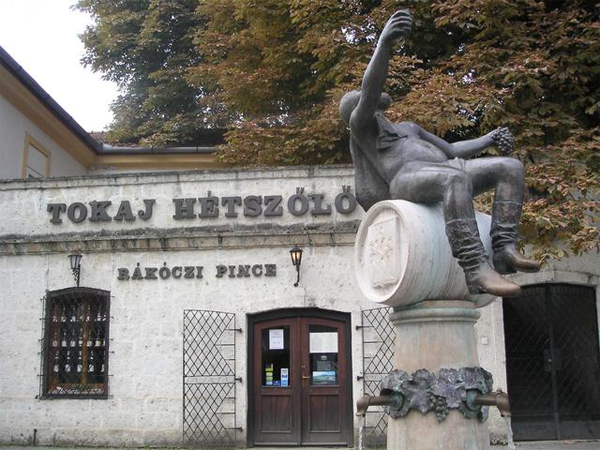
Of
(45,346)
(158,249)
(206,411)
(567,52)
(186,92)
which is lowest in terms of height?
(206,411)

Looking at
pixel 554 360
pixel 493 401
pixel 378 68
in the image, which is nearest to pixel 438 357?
pixel 493 401

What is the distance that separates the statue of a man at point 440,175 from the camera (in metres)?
3.75

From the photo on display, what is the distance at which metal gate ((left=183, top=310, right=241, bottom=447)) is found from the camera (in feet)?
38.7

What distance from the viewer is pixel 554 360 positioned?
12164mm

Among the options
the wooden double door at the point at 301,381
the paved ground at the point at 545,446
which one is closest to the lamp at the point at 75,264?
the paved ground at the point at 545,446

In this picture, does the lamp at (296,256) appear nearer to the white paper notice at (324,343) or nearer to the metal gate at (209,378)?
the white paper notice at (324,343)

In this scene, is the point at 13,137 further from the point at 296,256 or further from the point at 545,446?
the point at 545,446

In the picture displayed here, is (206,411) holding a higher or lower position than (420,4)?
lower

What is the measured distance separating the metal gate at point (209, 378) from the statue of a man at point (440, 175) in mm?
7877

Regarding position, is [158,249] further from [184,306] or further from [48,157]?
[48,157]

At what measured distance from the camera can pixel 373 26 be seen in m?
12.9

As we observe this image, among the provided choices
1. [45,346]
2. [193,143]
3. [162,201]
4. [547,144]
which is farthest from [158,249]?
[193,143]

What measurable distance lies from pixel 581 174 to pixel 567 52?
2369mm

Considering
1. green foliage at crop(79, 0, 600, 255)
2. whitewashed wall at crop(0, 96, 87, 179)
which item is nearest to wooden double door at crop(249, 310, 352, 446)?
green foliage at crop(79, 0, 600, 255)
